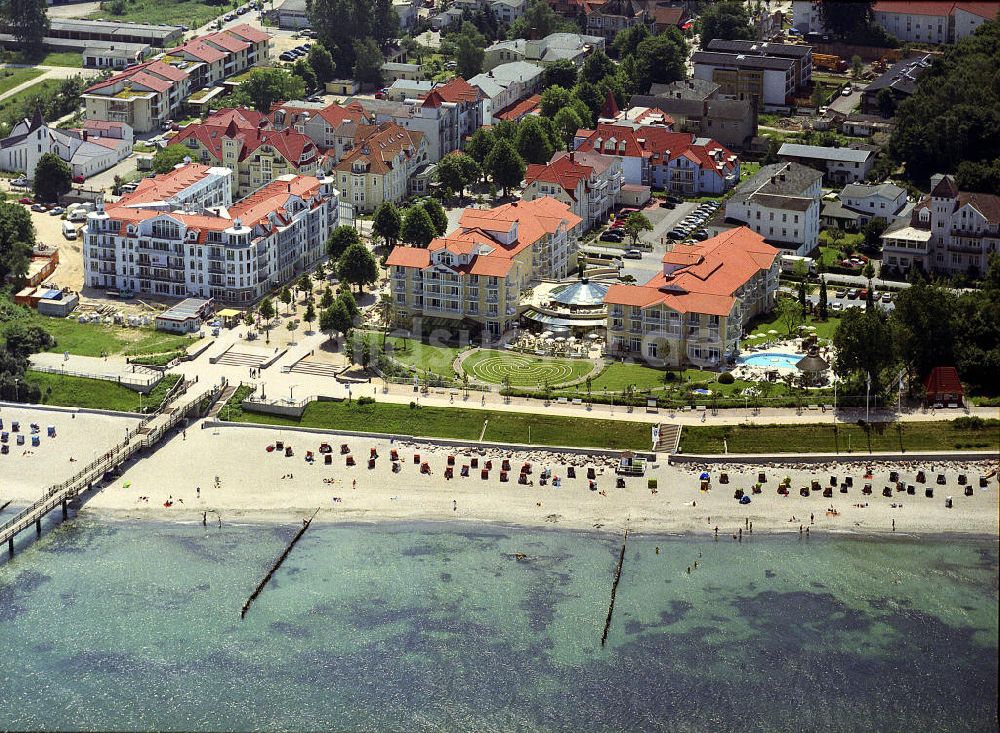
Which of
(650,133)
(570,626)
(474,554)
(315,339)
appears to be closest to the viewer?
(570,626)

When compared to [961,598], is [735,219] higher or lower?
higher

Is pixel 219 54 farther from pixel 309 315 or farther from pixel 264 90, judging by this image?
pixel 309 315

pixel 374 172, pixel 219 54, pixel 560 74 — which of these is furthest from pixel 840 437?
pixel 219 54

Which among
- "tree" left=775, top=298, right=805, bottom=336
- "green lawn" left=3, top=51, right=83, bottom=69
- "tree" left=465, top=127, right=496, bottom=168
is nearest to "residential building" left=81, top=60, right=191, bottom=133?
"green lawn" left=3, top=51, right=83, bottom=69

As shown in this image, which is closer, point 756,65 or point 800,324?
point 800,324

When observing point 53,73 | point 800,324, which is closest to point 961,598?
point 800,324

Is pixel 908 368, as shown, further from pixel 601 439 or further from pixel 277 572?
pixel 277 572

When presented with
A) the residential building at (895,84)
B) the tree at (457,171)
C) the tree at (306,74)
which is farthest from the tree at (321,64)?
the residential building at (895,84)
